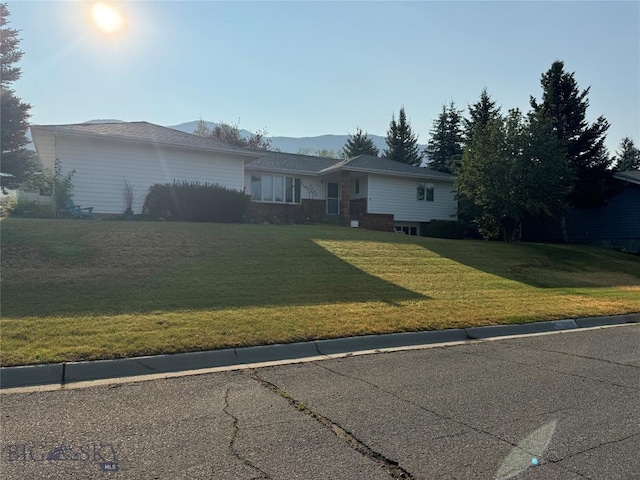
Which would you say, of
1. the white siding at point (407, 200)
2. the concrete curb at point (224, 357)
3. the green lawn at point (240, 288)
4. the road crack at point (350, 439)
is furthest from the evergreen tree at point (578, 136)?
the road crack at point (350, 439)

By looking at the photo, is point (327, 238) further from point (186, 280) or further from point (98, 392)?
point (98, 392)

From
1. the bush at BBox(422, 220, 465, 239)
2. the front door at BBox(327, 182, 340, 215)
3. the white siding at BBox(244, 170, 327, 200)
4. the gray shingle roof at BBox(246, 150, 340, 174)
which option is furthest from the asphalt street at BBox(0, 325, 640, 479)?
the front door at BBox(327, 182, 340, 215)

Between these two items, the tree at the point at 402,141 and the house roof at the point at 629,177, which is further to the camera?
the tree at the point at 402,141

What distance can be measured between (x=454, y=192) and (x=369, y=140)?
82.6 ft

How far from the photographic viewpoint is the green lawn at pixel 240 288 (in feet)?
22.7

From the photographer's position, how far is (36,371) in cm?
541

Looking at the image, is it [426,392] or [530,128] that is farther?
[530,128]

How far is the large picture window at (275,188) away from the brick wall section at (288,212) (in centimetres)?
43

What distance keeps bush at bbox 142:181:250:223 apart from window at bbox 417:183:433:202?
44.2 feet

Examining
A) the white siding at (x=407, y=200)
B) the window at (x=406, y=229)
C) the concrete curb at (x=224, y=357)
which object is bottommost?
the concrete curb at (x=224, y=357)

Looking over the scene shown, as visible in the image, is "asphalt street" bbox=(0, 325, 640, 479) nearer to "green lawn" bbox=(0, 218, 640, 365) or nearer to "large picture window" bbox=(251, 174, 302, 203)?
"green lawn" bbox=(0, 218, 640, 365)

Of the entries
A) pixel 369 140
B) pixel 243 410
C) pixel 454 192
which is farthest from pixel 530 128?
pixel 369 140

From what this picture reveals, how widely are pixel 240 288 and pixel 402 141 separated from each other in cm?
4296

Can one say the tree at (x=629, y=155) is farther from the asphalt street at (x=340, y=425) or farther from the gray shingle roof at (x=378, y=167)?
the asphalt street at (x=340, y=425)
